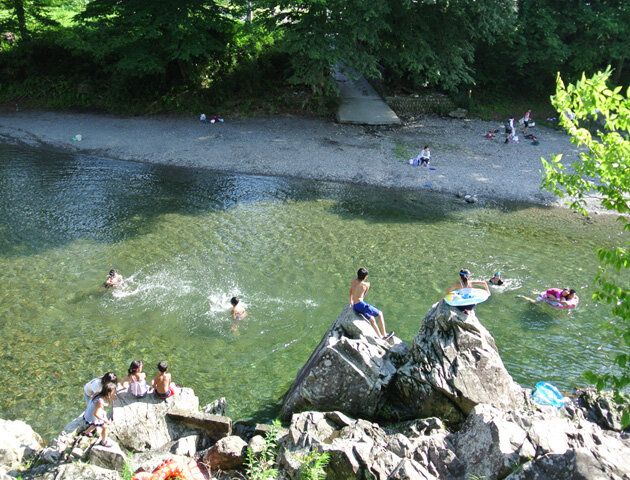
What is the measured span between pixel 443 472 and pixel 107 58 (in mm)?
31855

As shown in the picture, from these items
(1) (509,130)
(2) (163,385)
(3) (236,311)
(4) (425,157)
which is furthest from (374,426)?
(1) (509,130)

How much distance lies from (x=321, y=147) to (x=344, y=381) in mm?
18213

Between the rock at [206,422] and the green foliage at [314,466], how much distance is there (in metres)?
2.21

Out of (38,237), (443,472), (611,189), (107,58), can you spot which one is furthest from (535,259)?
(107,58)

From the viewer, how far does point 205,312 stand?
45.9ft

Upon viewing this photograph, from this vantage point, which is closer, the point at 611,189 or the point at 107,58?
the point at 611,189

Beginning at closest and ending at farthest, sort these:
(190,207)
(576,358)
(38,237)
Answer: (576,358), (38,237), (190,207)

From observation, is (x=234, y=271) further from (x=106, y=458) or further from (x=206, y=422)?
(x=106, y=458)

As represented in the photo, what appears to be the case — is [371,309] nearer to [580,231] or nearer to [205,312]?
[205,312]

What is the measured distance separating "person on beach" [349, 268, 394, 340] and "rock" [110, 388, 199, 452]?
4.16 m

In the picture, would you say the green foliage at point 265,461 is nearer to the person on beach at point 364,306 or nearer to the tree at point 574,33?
the person on beach at point 364,306

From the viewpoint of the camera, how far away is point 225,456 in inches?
338

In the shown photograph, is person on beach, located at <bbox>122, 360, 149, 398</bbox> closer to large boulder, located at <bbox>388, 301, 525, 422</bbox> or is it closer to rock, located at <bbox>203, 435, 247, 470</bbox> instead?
rock, located at <bbox>203, 435, 247, 470</bbox>

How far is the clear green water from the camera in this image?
11977 millimetres
